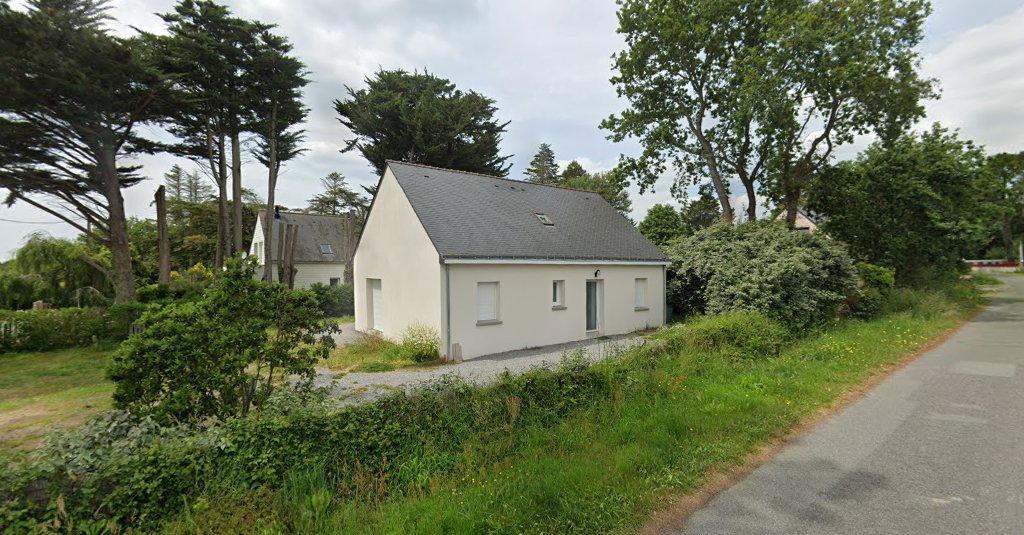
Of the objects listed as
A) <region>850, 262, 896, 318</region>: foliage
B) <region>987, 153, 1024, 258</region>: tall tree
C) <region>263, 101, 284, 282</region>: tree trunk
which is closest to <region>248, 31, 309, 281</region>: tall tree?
<region>263, 101, 284, 282</region>: tree trunk

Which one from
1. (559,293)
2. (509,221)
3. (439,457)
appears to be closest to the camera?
(439,457)

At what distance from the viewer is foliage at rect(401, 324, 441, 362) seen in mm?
11023

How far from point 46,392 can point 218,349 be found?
23.1ft

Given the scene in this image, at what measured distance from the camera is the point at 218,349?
5.14m

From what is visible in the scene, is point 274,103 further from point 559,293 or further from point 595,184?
point 595,184

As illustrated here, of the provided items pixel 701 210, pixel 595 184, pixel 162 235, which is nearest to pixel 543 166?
pixel 595 184

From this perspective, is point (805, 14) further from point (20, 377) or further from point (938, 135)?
point (20, 377)

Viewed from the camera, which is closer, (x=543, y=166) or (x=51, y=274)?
(x=51, y=274)

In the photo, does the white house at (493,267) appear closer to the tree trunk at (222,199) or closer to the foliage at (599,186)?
the tree trunk at (222,199)

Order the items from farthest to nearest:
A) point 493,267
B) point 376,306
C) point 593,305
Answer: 1. point 376,306
2. point 593,305
3. point 493,267

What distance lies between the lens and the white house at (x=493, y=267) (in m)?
11.7

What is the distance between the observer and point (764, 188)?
22656 mm

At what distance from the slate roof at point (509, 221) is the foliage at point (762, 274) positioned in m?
1.55

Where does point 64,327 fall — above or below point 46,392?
above
